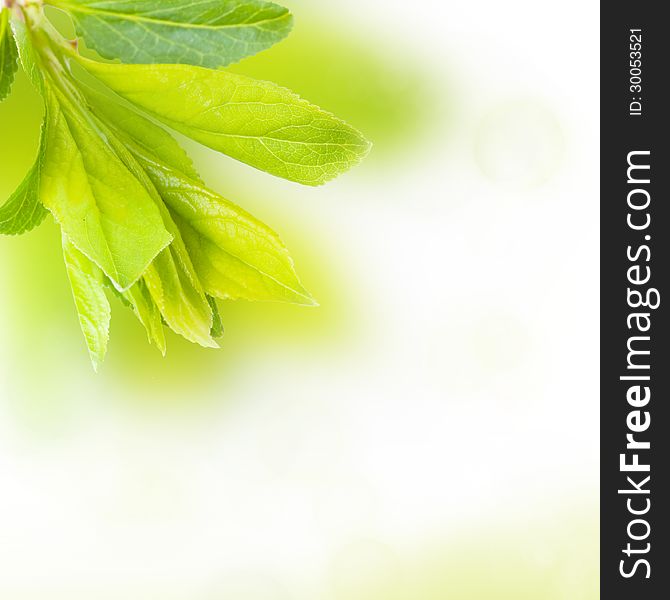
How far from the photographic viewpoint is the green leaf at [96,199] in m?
0.46

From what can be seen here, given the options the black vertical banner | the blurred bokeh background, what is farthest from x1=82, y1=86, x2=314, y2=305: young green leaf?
the black vertical banner

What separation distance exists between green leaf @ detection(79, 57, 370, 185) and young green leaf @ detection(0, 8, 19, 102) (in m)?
0.05

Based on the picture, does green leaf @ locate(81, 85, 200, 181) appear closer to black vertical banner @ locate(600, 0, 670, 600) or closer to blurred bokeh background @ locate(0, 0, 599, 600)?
blurred bokeh background @ locate(0, 0, 599, 600)

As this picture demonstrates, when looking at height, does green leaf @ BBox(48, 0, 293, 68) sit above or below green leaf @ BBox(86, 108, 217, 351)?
above

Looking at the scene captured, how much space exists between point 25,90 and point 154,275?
0.28 m

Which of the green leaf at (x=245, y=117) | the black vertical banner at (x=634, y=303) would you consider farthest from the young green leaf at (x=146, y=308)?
the black vertical banner at (x=634, y=303)

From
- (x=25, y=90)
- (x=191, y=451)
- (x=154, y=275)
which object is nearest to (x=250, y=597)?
(x=191, y=451)

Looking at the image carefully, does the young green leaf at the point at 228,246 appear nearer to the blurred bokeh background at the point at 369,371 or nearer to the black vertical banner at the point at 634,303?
the blurred bokeh background at the point at 369,371

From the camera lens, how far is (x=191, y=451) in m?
0.71

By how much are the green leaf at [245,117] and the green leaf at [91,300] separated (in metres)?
0.11

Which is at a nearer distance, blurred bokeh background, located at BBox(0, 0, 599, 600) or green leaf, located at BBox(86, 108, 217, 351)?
green leaf, located at BBox(86, 108, 217, 351)

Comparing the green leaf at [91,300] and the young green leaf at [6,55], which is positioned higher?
the young green leaf at [6,55]

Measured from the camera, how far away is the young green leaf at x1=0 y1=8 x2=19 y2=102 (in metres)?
0.48

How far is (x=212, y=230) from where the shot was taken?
54 cm
